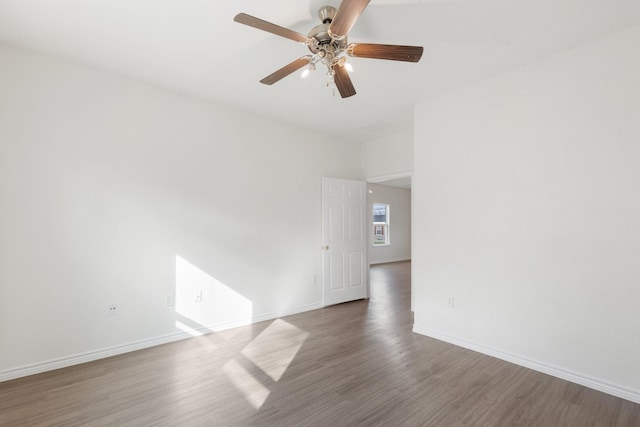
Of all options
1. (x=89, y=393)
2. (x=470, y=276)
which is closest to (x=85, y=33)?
(x=89, y=393)

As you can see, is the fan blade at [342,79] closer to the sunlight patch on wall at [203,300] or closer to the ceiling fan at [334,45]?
the ceiling fan at [334,45]

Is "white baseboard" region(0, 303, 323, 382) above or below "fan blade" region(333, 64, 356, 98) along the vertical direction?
below

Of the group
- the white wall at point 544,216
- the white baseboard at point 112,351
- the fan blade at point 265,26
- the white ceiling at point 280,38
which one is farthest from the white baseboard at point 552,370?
the fan blade at point 265,26

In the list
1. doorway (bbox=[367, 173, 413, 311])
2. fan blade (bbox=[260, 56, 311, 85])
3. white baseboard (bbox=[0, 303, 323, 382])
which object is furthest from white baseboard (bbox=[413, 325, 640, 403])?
A: doorway (bbox=[367, 173, 413, 311])

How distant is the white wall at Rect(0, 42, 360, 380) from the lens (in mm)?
2617

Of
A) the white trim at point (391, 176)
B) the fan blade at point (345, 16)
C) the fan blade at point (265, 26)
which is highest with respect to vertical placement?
the fan blade at point (265, 26)

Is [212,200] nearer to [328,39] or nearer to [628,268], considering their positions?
[328,39]

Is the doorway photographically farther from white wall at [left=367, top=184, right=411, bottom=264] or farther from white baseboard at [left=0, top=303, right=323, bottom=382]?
white baseboard at [left=0, top=303, right=323, bottom=382]

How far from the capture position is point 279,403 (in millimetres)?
2207

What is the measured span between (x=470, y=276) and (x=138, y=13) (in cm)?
385

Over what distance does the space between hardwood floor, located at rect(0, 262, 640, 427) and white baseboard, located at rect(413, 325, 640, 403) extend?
0.07 metres

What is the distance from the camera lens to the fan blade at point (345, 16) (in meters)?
1.56

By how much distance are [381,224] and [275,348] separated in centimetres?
780

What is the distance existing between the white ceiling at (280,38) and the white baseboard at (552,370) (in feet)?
9.26
